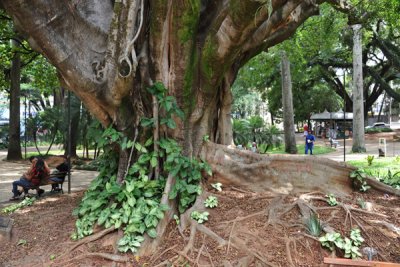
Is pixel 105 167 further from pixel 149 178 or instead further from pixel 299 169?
pixel 299 169

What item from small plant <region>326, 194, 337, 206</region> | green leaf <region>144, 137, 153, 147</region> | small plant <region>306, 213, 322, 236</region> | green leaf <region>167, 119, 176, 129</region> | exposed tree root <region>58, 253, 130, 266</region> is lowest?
exposed tree root <region>58, 253, 130, 266</region>

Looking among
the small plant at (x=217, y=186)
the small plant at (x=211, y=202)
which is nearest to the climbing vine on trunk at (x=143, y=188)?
the small plant at (x=211, y=202)

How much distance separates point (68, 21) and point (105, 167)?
2.16 m

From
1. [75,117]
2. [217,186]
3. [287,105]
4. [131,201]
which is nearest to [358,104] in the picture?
[287,105]

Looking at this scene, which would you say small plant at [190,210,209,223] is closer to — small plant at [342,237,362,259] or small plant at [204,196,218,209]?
small plant at [204,196,218,209]

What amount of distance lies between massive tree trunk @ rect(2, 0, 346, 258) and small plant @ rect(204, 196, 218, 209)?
0.55 metres

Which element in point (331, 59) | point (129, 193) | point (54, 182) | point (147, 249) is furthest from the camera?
point (331, 59)

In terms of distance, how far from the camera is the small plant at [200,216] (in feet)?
16.6

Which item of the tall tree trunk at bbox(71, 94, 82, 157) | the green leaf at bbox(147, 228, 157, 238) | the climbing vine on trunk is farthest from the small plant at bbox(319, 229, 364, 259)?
the tall tree trunk at bbox(71, 94, 82, 157)

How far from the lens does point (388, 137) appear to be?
3338cm

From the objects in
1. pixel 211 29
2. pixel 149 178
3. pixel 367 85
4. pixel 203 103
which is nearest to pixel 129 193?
pixel 149 178

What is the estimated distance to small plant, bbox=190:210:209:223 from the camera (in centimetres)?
505

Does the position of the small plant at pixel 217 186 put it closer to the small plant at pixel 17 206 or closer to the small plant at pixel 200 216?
the small plant at pixel 200 216

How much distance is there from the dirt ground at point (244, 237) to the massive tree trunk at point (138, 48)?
A: 29.6 inches
